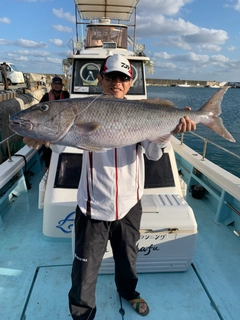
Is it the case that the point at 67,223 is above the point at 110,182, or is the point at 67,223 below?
below

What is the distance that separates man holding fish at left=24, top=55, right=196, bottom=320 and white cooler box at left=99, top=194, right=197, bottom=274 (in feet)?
2.27

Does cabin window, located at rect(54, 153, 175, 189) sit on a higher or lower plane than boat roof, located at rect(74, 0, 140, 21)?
lower

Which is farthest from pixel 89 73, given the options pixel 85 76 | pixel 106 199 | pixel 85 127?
pixel 106 199

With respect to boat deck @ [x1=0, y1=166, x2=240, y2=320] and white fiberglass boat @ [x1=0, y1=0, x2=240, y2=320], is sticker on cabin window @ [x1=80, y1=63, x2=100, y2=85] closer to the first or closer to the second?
white fiberglass boat @ [x1=0, y1=0, x2=240, y2=320]

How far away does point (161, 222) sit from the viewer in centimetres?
291

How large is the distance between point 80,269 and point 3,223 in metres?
2.87

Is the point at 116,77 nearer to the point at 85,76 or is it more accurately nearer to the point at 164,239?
the point at 164,239

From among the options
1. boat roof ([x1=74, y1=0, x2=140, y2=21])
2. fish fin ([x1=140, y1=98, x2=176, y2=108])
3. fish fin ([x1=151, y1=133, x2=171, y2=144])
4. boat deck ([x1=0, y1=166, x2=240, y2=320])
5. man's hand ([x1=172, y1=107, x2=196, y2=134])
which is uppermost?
boat roof ([x1=74, y1=0, x2=140, y2=21])

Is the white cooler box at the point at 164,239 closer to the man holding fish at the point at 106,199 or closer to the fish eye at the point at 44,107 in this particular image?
the man holding fish at the point at 106,199

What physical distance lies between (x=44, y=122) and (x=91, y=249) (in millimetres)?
1131

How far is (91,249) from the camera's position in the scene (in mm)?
2111

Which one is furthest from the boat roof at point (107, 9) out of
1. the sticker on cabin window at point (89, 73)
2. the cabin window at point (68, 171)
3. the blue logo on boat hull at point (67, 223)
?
the blue logo on boat hull at point (67, 223)

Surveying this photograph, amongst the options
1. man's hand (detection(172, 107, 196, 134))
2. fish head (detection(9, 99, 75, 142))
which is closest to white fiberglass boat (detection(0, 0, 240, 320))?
man's hand (detection(172, 107, 196, 134))

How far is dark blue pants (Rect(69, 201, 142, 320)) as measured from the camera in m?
2.12
